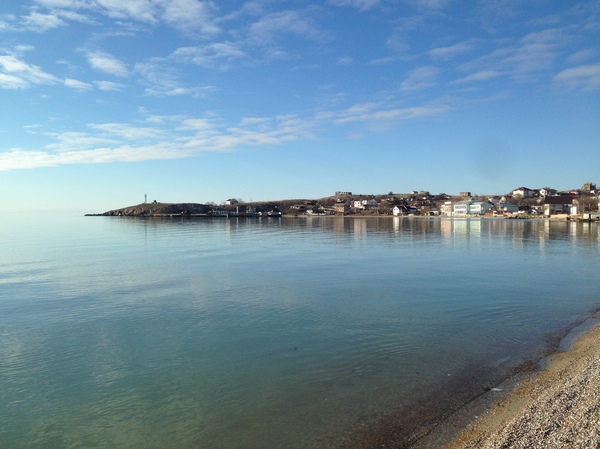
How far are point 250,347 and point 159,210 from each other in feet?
571

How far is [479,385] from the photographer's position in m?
8.09

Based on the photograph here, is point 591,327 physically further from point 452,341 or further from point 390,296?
point 390,296

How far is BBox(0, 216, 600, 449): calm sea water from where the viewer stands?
707cm

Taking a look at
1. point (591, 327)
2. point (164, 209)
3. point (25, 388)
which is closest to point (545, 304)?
point (591, 327)

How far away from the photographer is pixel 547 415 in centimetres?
600

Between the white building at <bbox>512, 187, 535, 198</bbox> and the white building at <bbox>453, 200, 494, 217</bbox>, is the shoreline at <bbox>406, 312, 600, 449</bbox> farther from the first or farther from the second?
the white building at <bbox>512, 187, 535, 198</bbox>

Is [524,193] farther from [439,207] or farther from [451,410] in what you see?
[451,410]

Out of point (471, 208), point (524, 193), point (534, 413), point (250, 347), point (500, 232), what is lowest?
point (500, 232)

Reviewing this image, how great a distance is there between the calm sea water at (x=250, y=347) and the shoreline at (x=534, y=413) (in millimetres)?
748

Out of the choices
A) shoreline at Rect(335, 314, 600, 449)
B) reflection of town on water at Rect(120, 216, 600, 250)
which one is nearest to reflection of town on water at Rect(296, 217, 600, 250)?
reflection of town on water at Rect(120, 216, 600, 250)

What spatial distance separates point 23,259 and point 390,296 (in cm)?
2742

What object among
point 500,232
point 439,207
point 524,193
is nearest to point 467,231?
point 500,232

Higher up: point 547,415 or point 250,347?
point 547,415

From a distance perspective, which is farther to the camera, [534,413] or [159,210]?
[159,210]
